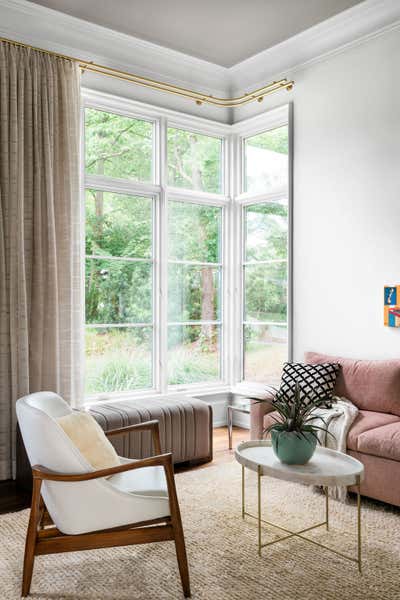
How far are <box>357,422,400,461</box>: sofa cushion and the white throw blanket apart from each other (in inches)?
4.4

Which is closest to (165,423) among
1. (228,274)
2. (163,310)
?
(163,310)

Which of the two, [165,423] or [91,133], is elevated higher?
[91,133]

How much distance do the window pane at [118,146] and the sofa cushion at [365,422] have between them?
2.69 meters

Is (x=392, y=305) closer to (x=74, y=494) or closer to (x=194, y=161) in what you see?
(x=194, y=161)

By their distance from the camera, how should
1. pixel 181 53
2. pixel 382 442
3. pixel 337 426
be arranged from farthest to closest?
pixel 181 53 → pixel 337 426 → pixel 382 442

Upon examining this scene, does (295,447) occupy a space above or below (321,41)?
below

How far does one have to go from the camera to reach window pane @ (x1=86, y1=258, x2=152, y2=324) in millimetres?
4438

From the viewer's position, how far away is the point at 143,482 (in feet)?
7.95

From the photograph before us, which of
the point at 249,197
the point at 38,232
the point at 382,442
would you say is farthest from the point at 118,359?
the point at 382,442

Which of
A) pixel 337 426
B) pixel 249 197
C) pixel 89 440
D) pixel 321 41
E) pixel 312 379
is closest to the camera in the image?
pixel 89 440

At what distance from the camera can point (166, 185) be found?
4.85 meters

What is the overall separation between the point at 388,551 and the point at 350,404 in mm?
1197

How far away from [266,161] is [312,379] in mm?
2225

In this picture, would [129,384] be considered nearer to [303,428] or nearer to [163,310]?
[163,310]
